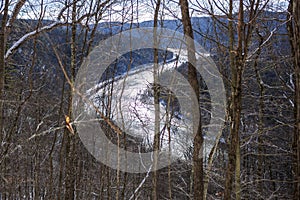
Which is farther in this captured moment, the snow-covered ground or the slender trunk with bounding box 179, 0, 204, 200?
the snow-covered ground

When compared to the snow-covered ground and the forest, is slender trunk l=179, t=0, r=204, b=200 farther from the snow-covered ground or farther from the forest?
the snow-covered ground

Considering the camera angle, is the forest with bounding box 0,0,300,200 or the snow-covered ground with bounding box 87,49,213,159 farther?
the snow-covered ground with bounding box 87,49,213,159

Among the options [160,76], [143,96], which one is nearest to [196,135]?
[160,76]

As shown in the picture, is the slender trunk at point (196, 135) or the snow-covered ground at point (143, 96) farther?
the snow-covered ground at point (143, 96)

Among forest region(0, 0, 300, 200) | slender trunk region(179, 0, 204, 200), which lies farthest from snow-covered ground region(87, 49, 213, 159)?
slender trunk region(179, 0, 204, 200)

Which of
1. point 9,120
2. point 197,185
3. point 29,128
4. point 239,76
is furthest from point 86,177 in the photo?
point 239,76

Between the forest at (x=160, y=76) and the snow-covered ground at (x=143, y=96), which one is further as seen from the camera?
the snow-covered ground at (x=143, y=96)

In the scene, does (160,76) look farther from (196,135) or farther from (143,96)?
(196,135)

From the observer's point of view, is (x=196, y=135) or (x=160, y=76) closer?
(x=196, y=135)

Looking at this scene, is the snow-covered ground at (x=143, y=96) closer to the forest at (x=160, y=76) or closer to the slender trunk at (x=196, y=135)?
the forest at (x=160, y=76)

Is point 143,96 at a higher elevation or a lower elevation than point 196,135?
higher

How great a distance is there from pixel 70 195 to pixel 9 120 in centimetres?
415

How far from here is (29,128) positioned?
11.3m

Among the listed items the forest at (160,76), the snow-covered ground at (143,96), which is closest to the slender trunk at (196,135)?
the forest at (160,76)
